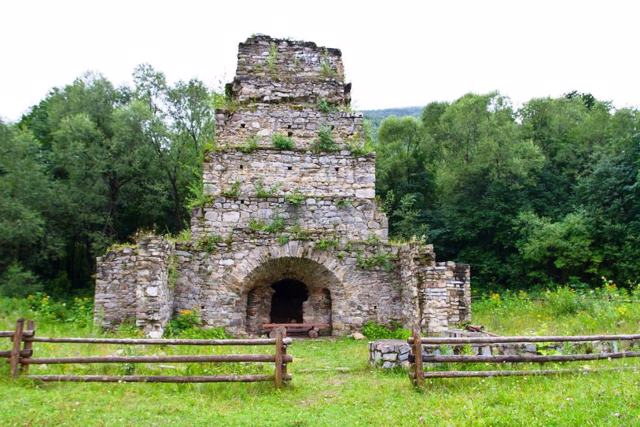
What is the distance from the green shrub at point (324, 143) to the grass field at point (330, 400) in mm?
7586

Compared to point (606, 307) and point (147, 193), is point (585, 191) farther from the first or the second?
point (147, 193)

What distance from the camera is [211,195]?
A: 14234 mm

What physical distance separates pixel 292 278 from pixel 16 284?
1346cm

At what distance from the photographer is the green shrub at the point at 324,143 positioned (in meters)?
15.1

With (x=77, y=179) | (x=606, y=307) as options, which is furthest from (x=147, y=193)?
(x=606, y=307)

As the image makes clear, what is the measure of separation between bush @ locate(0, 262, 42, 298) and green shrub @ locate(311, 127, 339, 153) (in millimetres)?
14376

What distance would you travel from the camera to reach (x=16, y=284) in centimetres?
2105

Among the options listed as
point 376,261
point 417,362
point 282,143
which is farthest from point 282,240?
point 417,362

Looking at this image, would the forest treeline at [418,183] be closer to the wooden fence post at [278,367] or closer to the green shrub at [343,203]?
the green shrub at [343,203]

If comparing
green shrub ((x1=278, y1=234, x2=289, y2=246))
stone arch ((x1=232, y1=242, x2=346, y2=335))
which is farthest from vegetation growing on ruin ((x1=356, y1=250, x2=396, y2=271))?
green shrub ((x1=278, y1=234, x2=289, y2=246))

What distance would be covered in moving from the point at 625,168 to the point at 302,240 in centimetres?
1869

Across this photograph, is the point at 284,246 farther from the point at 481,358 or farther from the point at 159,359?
the point at 481,358

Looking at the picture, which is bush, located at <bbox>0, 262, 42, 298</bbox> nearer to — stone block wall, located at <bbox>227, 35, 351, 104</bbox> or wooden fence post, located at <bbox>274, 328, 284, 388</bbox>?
stone block wall, located at <bbox>227, 35, 351, 104</bbox>

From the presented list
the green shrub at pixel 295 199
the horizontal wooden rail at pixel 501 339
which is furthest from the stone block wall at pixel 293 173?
the horizontal wooden rail at pixel 501 339
